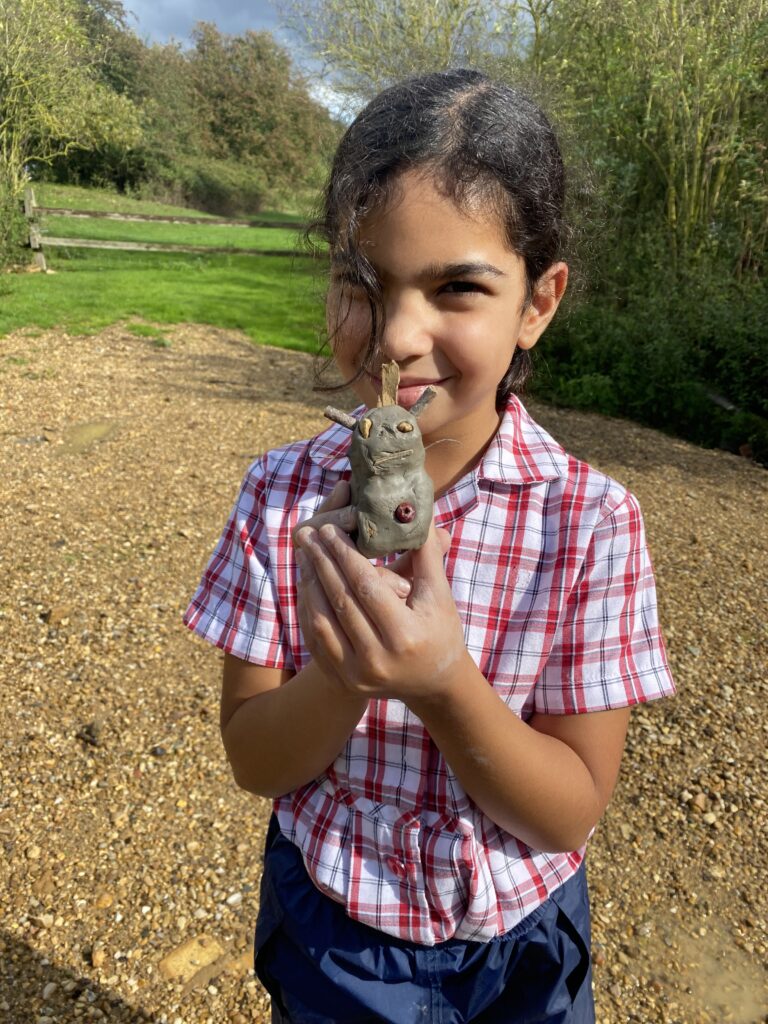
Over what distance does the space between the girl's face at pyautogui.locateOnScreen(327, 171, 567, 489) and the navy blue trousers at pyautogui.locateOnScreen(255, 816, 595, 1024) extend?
3.30 ft

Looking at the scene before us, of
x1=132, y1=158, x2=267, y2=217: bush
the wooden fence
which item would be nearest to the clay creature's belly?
the wooden fence

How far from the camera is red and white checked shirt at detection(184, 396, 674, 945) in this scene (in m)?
1.43

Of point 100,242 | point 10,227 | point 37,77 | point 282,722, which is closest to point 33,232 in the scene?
point 10,227

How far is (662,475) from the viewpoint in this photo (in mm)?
7434

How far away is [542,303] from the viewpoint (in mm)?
1642

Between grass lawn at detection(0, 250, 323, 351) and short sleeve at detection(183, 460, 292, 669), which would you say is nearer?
short sleeve at detection(183, 460, 292, 669)

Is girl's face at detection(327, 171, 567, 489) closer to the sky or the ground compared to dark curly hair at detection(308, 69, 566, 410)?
closer to the ground

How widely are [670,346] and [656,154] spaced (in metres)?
3.58

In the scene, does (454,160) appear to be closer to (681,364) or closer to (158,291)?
(681,364)

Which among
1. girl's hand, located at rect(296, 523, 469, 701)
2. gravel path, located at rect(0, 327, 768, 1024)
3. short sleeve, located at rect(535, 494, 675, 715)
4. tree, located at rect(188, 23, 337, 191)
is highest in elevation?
tree, located at rect(188, 23, 337, 191)

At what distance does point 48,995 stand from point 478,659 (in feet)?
7.47

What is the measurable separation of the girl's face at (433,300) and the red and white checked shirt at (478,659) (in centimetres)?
25

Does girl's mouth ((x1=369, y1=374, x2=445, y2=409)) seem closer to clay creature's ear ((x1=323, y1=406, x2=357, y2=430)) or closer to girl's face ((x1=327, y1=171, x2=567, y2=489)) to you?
girl's face ((x1=327, y1=171, x2=567, y2=489))

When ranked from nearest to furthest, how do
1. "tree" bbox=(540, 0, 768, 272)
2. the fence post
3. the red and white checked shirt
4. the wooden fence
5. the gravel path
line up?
1. the red and white checked shirt
2. the gravel path
3. "tree" bbox=(540, 0, 768, 272)
4. the fence post
5. the wooden fence
